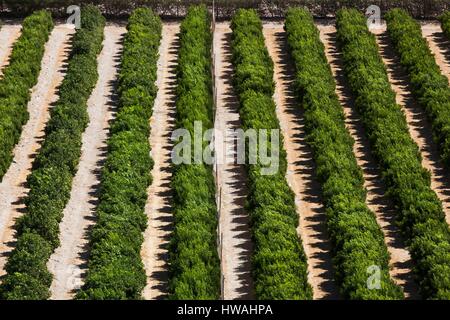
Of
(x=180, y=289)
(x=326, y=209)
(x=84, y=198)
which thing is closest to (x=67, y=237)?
(x=84, y=198)

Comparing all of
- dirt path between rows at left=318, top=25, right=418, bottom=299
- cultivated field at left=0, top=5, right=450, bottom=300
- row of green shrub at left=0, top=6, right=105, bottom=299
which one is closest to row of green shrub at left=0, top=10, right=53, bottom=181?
cultivated field at left=0, top=5, right=450, bottom=300

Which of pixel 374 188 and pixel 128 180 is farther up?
pixel 128 180

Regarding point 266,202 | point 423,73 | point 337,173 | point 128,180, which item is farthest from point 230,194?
point 423,73

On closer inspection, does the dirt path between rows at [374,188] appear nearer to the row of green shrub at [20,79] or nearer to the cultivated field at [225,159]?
the cultivated field at [225,159]

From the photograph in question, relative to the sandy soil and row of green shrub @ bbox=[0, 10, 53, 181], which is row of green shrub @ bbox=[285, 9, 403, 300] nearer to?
row of green shrub @ bbox=[0, 10, 53, 181]

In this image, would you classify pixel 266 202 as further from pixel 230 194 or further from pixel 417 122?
pixel 417 122

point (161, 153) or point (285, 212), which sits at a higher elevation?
point (161, 153)
